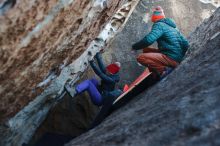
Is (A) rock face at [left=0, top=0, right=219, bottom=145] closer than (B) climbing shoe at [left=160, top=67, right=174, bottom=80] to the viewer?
Yes

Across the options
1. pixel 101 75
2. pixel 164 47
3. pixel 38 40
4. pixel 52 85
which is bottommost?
pixel 164 47

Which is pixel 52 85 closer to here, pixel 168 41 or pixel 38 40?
pixel 38 40

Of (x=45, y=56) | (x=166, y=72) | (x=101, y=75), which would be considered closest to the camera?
(x=45, y=56)

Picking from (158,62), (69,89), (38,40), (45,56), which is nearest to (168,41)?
(158,62)

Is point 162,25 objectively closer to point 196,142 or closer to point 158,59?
point 158,59

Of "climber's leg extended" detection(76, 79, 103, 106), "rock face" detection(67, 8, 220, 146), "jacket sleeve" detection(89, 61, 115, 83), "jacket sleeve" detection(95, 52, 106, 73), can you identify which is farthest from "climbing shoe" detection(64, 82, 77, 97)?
"rock face" detection(67, 8, 220, 146)

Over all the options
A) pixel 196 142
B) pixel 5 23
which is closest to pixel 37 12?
pixel 5 23

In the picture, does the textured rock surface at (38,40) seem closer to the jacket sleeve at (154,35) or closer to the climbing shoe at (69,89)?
the climbing shoe at (69,89)

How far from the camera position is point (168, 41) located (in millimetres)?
5387

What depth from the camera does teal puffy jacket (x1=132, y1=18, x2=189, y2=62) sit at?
5.36 meters

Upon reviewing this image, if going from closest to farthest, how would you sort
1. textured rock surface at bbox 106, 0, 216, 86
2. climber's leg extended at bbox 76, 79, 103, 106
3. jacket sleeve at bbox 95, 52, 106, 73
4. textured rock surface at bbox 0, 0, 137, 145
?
1. textured rock surface at bbox 0, 0, 137, 145
2. climber's leg extended at bbox 76, 79, 103, 106
3. jacket sleeve at bbox 95, 52, 106, 73
4. textured rock surface at bbox 106, 0, 216, 86

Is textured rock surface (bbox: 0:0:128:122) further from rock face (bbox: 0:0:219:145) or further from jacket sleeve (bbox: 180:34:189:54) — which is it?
jacket sleeve (bbox: 180:34:189:54)

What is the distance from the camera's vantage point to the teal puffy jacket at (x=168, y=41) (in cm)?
536

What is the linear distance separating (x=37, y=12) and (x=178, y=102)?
4.19 feet
